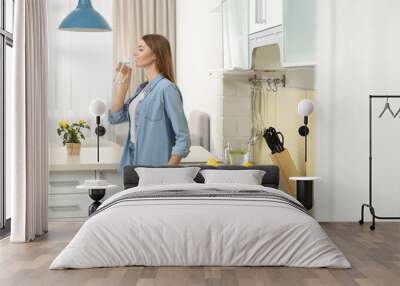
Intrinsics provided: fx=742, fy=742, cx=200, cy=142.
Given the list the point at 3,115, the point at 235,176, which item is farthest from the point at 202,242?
the point at 3,115

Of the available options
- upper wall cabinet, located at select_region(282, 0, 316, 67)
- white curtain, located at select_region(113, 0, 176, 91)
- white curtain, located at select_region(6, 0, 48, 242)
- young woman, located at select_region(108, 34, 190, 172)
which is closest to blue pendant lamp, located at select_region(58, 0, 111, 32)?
white curtain, located at select_region(6, 0, 48, 242)

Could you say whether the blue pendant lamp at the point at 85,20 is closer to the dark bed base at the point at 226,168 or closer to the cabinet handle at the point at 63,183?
the dark bed base at the point at 226,168

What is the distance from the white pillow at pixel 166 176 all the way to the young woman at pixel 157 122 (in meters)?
0.59

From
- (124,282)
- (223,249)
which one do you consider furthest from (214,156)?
(124,282)

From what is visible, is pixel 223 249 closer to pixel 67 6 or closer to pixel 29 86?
pixel 29 86

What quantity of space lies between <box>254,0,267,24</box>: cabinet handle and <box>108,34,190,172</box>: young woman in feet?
3.19

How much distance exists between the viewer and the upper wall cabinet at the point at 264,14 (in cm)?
643

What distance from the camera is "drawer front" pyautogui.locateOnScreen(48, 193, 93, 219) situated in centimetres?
702

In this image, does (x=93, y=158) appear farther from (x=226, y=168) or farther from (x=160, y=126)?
(x=226, y=168)

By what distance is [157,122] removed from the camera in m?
7.03

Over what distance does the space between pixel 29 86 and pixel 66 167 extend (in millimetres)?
1257

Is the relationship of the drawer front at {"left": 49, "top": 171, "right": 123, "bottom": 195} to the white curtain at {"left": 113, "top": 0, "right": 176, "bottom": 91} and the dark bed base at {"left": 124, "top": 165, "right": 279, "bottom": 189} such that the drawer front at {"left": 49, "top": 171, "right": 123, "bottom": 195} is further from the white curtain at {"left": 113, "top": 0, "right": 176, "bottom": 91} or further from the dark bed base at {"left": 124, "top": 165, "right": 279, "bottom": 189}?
the white curtain at {"left": 113, "top": 0, "right": 176, "bottom": 91}

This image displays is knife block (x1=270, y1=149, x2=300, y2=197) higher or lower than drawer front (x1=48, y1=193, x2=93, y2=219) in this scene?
higher

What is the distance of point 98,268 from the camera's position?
4770 mm
